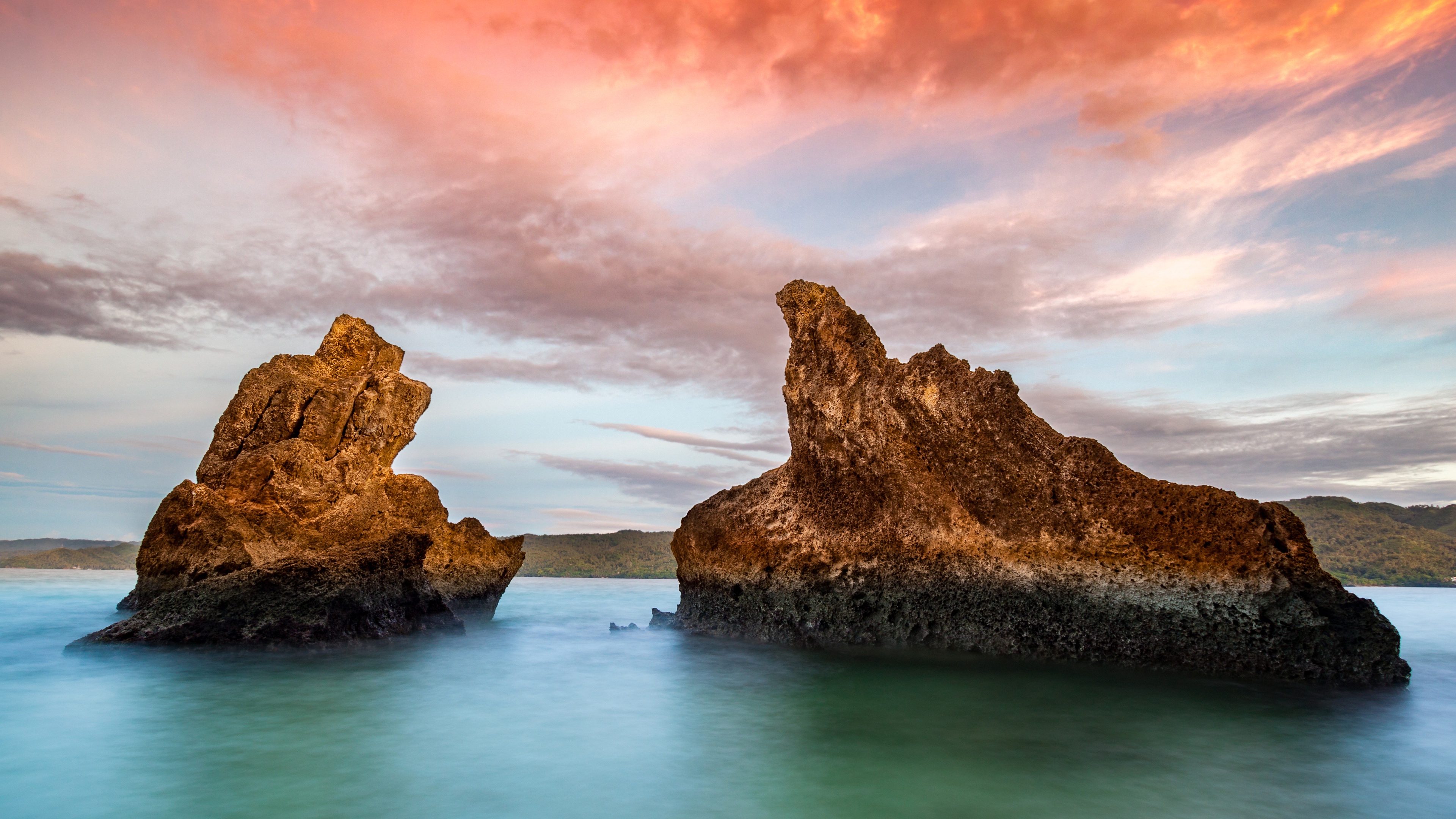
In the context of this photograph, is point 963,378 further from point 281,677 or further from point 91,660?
point 91,660

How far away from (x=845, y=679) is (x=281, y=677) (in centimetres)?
874

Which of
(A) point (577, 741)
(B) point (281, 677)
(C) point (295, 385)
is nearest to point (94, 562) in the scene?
(C) point (295, 385)

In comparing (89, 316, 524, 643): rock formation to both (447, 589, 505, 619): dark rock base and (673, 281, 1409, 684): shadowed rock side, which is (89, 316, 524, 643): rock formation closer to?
(447, 589, 505, 619): dark rock base

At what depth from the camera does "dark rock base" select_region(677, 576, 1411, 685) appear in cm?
996

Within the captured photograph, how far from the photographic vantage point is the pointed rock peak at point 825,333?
14.4m

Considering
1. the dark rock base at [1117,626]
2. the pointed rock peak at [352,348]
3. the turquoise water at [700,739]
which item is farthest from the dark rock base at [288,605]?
the dark rock base at [1117,626]

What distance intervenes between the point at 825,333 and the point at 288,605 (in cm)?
1198

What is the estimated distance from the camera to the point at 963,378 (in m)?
12.5

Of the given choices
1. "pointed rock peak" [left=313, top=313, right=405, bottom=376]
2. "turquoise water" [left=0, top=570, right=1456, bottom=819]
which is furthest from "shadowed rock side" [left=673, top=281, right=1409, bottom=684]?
"pointed rock peak" [left=313, top=313, right=405, bottom=376]

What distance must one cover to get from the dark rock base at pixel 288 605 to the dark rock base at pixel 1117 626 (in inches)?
329

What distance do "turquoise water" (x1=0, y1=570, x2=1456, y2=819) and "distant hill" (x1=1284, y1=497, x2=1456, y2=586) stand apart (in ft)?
155

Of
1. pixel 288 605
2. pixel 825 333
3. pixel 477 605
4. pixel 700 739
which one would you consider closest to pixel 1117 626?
pixel 700 739

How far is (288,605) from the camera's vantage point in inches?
558

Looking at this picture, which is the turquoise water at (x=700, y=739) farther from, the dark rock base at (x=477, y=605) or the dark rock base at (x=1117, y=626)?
the dark rock base at (x=477, y=605)
